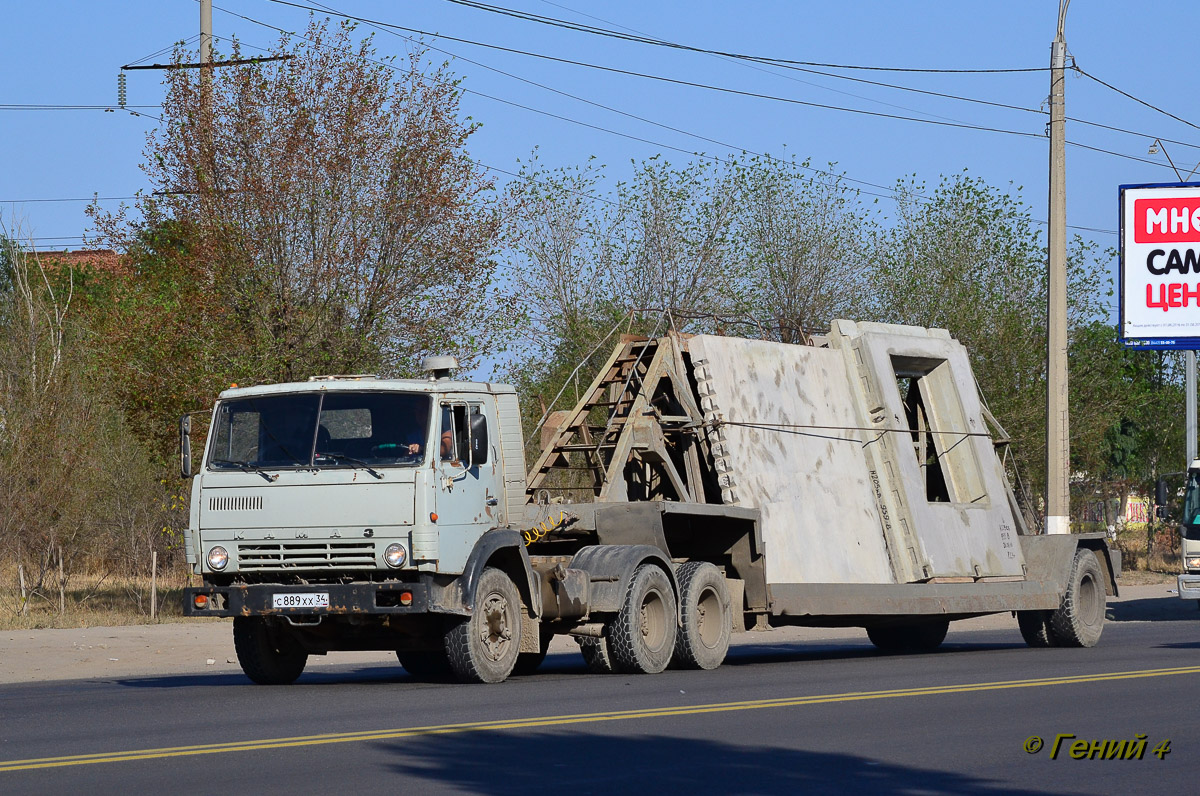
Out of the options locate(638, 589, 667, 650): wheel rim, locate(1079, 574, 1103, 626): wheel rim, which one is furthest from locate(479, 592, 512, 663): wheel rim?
locate(1079, 574, 1103, 626): wheel rim

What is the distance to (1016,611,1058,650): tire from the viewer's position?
19.8m

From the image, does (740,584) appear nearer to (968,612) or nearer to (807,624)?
(807,624)

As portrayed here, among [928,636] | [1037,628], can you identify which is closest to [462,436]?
[928,636]

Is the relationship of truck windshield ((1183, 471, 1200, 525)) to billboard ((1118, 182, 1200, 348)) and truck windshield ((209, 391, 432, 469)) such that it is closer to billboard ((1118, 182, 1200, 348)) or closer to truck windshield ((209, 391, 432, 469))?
billboard ((1118, 182, 1200, 348))

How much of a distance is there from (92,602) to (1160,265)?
75.1ft

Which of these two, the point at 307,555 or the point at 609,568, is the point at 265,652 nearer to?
the point at 307,555

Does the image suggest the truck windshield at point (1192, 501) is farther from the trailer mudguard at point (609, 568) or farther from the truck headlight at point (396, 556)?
the truck headlight at point (396, 556)

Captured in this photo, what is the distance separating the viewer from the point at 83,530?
1161 inches

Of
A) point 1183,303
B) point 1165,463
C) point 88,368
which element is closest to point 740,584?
point 88,368

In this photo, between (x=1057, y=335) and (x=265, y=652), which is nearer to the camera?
(x=265, y=652)

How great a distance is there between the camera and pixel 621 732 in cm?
1018

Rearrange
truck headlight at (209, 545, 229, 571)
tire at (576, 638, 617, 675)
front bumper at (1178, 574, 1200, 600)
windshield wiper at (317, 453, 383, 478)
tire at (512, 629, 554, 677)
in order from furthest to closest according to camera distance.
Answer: front bumper at (1178, 574, 1200, 600) → tire at (512, 629, 554, 677) → tire at (576, 638, 617, 675) → truck headlight at (209, 545, 229, 571) → windshield wiper at (317, 453, 383, 478)

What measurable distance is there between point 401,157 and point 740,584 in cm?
1078

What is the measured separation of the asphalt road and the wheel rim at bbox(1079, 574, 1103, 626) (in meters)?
3.93
